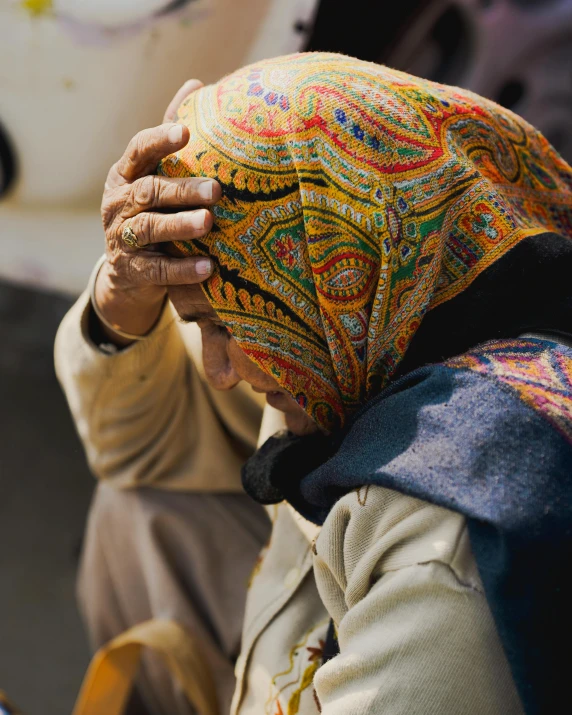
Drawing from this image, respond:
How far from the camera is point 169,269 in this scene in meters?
1.01

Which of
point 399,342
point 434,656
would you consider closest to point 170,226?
point 399,342

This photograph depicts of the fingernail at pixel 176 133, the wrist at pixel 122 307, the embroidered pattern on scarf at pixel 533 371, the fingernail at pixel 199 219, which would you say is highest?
the fingernail at pixel 176 133

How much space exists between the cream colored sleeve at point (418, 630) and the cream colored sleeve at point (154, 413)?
0.73 m

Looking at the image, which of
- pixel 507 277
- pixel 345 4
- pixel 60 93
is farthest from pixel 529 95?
pixel 507 277

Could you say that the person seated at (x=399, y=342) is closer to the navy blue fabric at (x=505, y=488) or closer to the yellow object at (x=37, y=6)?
the navy blue fabric at (x=505, y=488)

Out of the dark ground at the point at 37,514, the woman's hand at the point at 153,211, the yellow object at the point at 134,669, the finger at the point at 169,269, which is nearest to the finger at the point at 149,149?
the woman's hand at the point at 153,211

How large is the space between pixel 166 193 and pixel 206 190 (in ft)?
0.22

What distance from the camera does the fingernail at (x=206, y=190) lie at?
92 centimetres

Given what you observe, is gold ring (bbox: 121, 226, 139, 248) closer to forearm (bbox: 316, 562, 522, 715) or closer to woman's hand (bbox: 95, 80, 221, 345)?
woman's hand (bbox: 95, 80, 221, 345)

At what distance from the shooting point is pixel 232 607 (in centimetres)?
153

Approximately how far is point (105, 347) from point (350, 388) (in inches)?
23.2

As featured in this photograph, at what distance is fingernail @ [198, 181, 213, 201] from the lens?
3.03ft

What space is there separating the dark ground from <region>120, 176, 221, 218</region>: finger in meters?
1.37

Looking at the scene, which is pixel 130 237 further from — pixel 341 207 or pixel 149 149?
pixel 341 207
